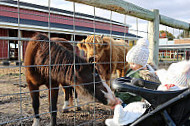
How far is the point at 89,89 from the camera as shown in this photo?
2805 mm

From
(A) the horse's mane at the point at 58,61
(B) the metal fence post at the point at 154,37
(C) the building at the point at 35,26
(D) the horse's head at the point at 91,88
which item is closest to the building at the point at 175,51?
(C) the building at the point at 35,26

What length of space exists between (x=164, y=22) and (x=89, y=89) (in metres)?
2.04

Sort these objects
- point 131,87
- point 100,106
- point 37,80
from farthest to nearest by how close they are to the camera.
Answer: point 100,106, point 37,80, point 131,87

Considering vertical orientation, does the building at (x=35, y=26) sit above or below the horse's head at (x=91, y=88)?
above

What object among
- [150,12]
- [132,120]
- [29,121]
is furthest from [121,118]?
[29,121]

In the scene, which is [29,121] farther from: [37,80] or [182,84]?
[182,84]

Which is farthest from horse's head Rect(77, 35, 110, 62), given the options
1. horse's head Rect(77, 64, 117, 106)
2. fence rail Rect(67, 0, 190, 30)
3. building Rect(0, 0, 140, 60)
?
fence rail Rect(67, 0, 190, 30)

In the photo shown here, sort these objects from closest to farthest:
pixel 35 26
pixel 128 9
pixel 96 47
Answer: pixel 128 9 < pixel 96 47 < pixel 35 26

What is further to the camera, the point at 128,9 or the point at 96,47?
the point at 96,47

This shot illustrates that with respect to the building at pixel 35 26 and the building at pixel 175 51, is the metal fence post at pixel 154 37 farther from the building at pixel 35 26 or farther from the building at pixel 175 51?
the building at pixel 175 51

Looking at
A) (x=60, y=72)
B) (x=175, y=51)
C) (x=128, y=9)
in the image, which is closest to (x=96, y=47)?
(x=60, y=72)

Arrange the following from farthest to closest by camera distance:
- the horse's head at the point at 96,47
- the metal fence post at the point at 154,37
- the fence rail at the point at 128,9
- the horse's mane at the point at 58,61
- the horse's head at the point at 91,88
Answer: the horse's head at the point at 96,47, the metal fence post at the point at 154,37, the horse's head at the point at 91,88, the horse's mane at the point at 58,61, the fence rail at the point at 128,9

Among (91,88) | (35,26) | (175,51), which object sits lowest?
(91,88)

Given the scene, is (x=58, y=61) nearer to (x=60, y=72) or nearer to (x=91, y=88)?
(x=60, y=72)
